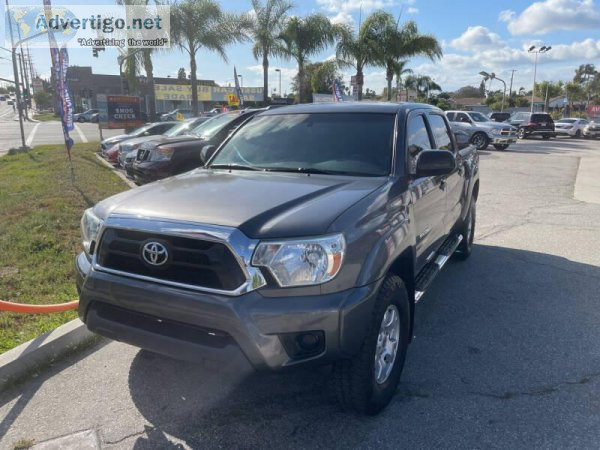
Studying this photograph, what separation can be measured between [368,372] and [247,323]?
0.78m

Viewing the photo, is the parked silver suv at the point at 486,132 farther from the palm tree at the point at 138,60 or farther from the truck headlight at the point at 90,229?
the truck headlight at the point at 90,229

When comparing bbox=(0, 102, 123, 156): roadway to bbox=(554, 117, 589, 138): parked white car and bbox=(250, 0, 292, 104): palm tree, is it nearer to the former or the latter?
bbox=(250, 0, 292, 104): palm tree

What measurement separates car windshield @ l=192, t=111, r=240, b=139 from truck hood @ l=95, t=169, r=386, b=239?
6518 millimetres

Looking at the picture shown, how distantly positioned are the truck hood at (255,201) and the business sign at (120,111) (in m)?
19.2

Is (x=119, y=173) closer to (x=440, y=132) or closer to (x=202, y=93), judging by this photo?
(x=440, y=132)

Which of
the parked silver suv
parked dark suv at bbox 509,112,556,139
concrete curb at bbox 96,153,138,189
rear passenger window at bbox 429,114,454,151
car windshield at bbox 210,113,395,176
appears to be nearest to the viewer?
car windshield at bbox 210,113,395,176

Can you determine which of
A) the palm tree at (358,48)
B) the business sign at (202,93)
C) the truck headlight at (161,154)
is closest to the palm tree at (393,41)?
the palm tree at (358,48)

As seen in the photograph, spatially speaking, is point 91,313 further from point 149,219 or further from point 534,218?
point 534,218

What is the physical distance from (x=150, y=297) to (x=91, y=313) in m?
0.53

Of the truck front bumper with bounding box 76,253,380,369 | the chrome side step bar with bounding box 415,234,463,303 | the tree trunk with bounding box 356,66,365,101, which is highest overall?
the tree trunk with bounding box 356,66,365,101

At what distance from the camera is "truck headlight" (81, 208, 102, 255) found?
3.04 metres

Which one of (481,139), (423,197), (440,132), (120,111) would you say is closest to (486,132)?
(481,139)

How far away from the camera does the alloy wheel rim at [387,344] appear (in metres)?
2.96

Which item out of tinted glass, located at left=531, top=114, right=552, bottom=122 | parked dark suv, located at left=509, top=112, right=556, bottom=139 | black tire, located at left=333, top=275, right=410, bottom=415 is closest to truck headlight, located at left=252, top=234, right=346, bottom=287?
black tire, located at left=333, top=275, right=410, bottom=415
